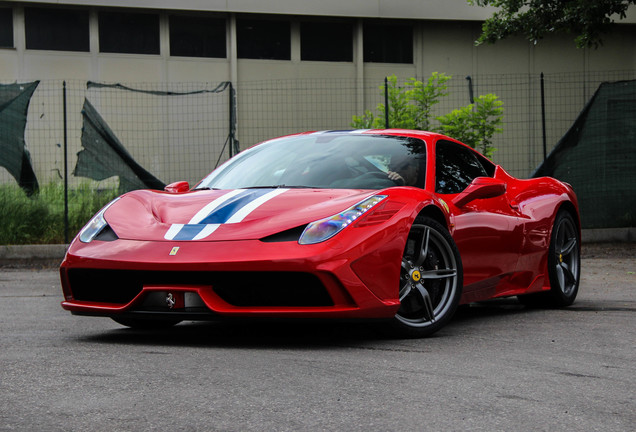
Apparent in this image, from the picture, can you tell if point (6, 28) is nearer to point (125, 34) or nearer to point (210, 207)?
point (125, 34)

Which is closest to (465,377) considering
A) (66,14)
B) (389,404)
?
(389,404)

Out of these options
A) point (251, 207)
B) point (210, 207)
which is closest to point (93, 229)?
point (210, 207)

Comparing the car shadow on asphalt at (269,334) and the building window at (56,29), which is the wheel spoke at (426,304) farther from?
the building window at (56,29)

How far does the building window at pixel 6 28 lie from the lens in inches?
840

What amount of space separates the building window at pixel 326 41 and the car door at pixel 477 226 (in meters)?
17.6

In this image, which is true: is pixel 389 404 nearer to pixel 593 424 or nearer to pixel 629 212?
pixel 593 424

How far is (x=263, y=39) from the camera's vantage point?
2328 cm

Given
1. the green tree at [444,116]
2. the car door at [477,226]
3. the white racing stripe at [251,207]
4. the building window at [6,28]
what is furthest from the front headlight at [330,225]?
the building window at [6,28]

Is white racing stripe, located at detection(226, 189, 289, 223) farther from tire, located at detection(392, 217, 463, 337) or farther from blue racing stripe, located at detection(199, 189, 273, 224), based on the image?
tire, located at detection(392, 217, 463, 337)

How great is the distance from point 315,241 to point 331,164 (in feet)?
3.89

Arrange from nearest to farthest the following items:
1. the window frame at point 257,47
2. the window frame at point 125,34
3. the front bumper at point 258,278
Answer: the front bumper at point 258,278 → the window frame at point 125,34 → the window frame at point 257,47

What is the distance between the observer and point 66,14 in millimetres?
21766

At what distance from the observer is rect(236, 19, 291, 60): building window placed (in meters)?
23.1

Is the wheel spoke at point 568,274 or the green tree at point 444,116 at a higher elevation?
the green tree at point 444,116
